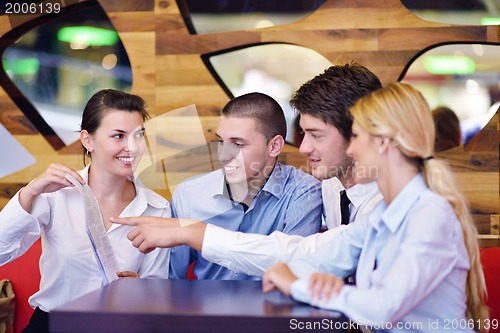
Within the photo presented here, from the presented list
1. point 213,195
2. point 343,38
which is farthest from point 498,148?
point 213,195

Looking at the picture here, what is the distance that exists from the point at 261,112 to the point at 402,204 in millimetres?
1155

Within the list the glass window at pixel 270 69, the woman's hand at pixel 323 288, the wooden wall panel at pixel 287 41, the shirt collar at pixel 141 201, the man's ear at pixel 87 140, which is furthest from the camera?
the glass window at pixel 270 69

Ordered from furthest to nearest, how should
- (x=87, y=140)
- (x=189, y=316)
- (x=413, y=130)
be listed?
(x=87, y=140)
(x=413, y=130)
(x=189, y=316)

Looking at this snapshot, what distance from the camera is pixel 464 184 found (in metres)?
3.00

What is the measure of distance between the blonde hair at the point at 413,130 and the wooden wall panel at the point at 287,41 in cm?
143

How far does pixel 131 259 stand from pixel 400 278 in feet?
3.59

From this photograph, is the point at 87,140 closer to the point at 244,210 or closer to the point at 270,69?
the point at 244,210

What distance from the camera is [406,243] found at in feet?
4.87

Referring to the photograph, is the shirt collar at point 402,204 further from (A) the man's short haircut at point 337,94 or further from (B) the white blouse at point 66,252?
(B) the white blouse at point 66,252

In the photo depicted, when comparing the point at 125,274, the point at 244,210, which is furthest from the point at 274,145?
the point at 125,274

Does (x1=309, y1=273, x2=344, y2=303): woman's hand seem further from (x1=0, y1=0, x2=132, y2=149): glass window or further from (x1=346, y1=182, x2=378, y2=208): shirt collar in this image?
(x1=0, y1=0, x2=132, y2=149): glass window

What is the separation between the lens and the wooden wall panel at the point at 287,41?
9.84 feet

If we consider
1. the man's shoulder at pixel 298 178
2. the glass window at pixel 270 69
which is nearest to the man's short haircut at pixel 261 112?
the man's shoulder at pixel 298 178

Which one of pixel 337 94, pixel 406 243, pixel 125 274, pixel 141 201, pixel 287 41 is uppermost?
pixel 287 41
